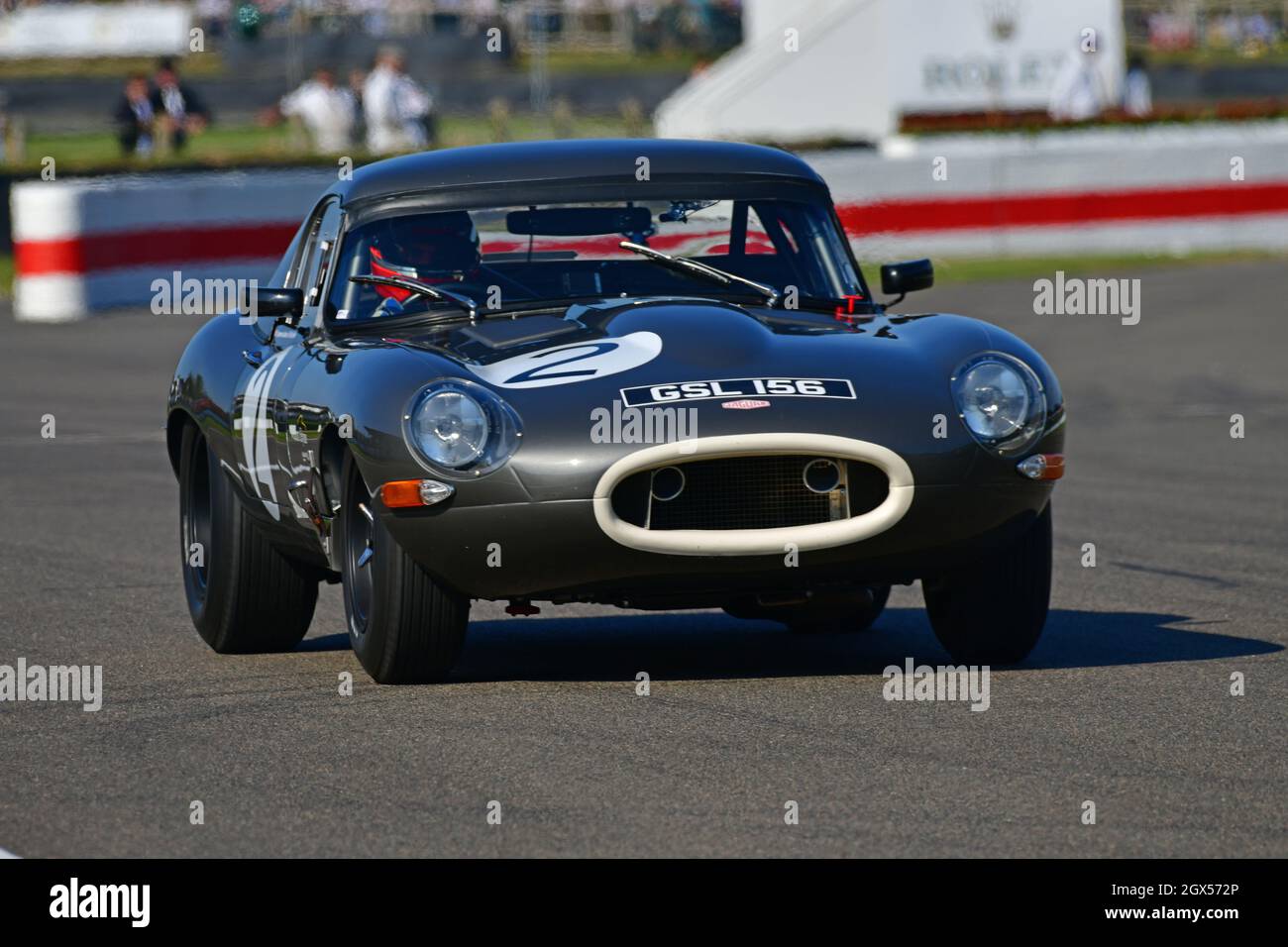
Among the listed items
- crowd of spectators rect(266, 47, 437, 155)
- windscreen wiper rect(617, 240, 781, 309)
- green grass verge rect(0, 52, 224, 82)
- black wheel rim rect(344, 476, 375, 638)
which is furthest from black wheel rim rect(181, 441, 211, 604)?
green grass verge rect(0, 52, 224, 82)

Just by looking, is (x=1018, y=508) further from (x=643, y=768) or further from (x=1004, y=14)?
(x=1004, y=14)

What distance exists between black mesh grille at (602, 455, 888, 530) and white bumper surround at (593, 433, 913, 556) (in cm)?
3

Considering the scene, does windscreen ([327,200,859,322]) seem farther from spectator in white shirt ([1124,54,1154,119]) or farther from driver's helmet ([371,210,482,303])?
spectator in white shirt ([1124,54,1154,119])

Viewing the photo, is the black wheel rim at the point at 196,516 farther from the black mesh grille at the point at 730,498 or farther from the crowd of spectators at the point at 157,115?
the crowd of spectators at the point at 157,115

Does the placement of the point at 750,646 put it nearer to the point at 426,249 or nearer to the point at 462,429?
the point at 426,249

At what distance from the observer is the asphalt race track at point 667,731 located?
187 inches

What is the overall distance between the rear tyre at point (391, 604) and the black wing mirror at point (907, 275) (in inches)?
74.7

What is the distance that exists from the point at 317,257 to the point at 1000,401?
2308 millimetres

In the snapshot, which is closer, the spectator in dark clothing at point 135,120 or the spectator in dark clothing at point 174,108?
the spectator in dark clothing at point 174,108

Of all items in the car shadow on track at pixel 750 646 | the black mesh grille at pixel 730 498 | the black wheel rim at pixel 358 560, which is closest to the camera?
the black mesh grille at pixel 730 498

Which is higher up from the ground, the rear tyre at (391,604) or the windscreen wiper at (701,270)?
the windscreen wiper at (701,270)

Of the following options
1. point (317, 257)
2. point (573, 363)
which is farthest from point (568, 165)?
point (573, 363)

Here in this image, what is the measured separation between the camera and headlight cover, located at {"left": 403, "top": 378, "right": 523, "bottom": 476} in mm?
5930

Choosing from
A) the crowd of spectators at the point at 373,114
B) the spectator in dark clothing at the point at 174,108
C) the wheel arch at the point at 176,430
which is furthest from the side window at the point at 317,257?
the spectator in dark clothing at the point at 174,108
